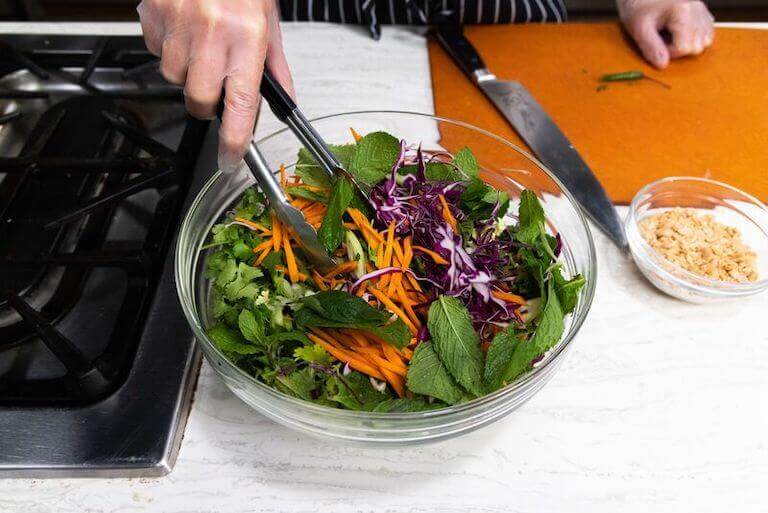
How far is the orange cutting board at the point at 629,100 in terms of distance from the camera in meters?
1.34

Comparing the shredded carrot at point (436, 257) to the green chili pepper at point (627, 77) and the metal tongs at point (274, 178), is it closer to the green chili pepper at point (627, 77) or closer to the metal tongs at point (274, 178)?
the metal tongs at point (274, 178)

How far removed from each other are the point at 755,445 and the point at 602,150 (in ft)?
2.28

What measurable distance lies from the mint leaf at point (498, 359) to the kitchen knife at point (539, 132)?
472 mm

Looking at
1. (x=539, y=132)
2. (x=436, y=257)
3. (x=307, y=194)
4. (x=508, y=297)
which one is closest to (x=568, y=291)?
(x=508, y=297)

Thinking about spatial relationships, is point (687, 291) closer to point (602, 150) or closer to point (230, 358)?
point (602, 150)

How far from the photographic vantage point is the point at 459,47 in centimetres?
156

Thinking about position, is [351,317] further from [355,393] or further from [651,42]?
[651,42]

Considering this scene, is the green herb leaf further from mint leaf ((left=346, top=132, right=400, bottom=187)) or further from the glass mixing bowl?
mint leaf ((left=346, top=132, right=400, bottom=187))

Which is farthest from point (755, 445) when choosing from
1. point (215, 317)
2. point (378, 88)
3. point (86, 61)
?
point (86, 61)

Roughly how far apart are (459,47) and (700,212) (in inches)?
28.0

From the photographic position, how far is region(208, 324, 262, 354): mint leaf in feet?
2.60

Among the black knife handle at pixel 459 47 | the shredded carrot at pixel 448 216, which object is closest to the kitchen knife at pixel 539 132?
the black knife handle at pixel 459 47

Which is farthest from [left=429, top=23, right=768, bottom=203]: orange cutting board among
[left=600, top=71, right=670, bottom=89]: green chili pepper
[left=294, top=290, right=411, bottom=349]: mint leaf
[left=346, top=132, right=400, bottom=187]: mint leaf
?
[left=294, top=290, right=411, bottom=349]: mint leaf

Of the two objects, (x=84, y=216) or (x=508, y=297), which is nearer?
(x=508, y=297)
